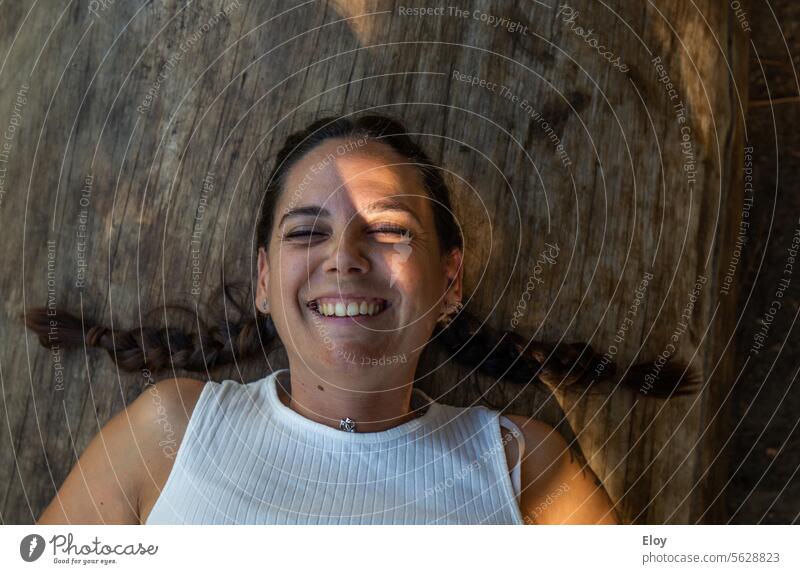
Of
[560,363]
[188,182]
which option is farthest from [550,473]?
[188,182]

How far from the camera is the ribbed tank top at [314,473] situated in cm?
70

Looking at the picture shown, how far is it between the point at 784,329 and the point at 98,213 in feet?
2.43

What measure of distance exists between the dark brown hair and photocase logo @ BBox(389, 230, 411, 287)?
41mm

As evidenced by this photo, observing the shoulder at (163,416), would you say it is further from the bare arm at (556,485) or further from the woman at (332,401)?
the bare arm at (556,485)

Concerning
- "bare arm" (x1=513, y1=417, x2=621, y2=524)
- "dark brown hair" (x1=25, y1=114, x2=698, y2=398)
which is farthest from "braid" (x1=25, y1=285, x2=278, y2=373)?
"bare arm" (x1=513, y1=417, x2=621, y2=524)

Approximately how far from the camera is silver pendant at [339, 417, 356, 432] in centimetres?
73

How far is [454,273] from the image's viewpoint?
Answer: 76 cm

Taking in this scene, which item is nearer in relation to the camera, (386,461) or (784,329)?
(386,461)
